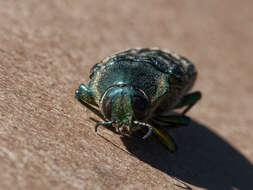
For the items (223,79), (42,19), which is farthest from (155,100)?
(223,79)

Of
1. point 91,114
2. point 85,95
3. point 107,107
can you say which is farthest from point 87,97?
point 107,107

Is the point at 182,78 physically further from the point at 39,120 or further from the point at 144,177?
the point at 39,120

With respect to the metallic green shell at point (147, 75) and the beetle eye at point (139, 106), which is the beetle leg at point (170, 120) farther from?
the beetle eye at point (139, 106)

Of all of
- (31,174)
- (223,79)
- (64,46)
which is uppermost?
(223,79)

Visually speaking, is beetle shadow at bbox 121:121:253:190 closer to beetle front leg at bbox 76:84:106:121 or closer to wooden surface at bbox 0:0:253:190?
wooden surface at bbox 0:0:253:190

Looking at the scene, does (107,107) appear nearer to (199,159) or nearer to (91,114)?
(91,114)

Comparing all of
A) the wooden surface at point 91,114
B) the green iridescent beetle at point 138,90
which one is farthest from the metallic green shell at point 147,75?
the wooden surface at point 91,114
